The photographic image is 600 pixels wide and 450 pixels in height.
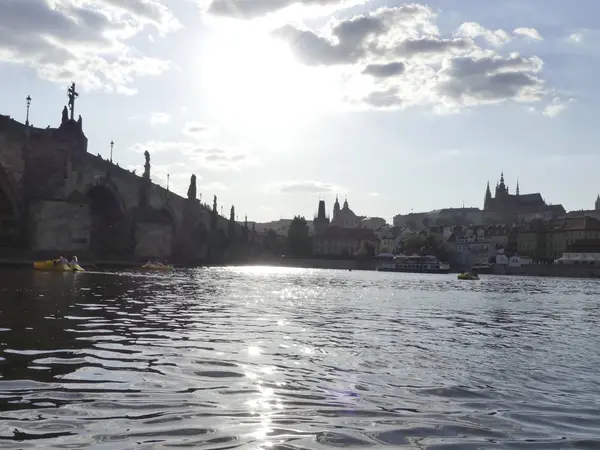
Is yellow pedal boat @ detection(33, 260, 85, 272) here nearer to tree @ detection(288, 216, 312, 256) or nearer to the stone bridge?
the stone bridge

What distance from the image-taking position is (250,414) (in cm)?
757

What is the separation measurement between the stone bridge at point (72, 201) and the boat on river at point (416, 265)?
52548 mm

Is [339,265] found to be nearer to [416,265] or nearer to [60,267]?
[416,265]

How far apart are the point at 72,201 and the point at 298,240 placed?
4113 inches

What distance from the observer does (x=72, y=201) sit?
86000 millimetres

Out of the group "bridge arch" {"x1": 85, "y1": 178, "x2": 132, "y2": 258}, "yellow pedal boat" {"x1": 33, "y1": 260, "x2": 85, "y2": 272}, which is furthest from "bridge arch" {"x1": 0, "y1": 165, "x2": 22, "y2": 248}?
"yellow pedal boat" {"x1": 33, "y1": 260, "x2": 85, "y2": 272}

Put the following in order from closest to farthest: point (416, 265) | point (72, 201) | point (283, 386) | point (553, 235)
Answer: point (283, 386) → point (72, 201) → point (416, 265) → point (553, 235)

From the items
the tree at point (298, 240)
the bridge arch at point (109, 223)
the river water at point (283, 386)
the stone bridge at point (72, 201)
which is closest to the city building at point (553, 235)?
the tree at point (298, 240)

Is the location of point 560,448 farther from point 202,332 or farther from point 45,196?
point 45,196

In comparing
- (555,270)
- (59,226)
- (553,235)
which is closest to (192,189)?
(59,226)

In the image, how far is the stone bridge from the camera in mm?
79688

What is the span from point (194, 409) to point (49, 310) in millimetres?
14313

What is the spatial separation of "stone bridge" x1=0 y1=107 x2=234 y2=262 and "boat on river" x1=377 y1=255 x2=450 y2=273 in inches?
2069

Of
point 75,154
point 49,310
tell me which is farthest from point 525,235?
point 49,310
